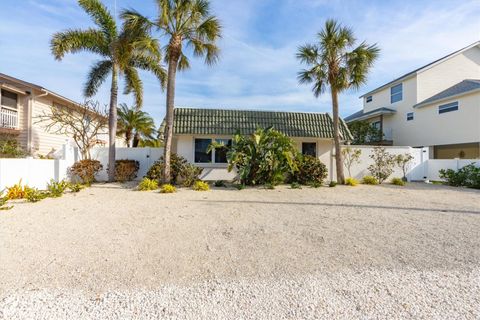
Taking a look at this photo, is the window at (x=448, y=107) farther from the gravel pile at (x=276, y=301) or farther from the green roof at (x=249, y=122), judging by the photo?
the gravel pile at (x=276, y=301)

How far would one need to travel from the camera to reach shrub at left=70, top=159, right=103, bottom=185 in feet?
38.8

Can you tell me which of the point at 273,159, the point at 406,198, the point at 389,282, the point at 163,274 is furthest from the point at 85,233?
the point at 406,198

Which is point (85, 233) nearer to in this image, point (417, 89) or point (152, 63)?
point (152, 63)

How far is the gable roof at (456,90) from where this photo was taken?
1761 centimetres

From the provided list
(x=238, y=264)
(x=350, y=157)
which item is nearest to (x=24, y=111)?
(x=238, y=264)

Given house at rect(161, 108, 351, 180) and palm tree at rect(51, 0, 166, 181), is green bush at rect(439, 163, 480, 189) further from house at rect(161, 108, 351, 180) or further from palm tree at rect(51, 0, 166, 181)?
palm tree at rect(51, 0, 166, 181)

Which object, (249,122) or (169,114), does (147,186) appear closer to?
(169,114)

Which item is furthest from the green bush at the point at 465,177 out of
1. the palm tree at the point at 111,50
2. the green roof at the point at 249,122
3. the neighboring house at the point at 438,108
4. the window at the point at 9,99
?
the window at the point at 9,99

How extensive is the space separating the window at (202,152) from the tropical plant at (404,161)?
10673mm

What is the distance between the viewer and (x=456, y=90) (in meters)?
19.0

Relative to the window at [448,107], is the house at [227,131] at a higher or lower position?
lower

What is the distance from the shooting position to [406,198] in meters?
9.02

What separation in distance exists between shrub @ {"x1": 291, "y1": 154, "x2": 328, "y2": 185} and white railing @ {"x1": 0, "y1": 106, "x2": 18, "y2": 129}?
17.2 m

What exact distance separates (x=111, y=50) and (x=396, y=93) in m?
24.0
